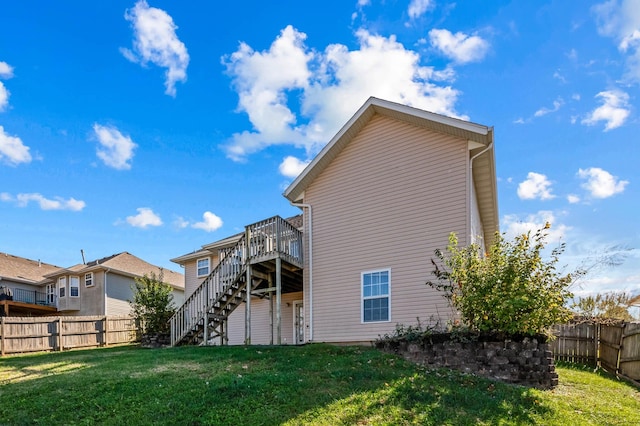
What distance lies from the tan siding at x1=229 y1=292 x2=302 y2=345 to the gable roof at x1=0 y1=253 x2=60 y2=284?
69.3 ft

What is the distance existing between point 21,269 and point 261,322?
81.3 ft

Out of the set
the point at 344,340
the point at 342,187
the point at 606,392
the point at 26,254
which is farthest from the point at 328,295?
the point at 26,254

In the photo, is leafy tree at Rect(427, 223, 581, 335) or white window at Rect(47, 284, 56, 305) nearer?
leafy tree at Rect(427, 223, 581, 335)

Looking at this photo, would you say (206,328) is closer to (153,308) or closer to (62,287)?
(153,308)

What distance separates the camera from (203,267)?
69.8 ft

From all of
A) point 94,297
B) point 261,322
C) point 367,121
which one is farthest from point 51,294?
point 367,121

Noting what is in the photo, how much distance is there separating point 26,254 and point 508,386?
127 ft

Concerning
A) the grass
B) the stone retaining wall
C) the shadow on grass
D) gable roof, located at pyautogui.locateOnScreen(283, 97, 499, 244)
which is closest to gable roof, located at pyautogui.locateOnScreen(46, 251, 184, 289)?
gable roof, located at pyautogui.locateOnScreen(283, 97, 499, 244)

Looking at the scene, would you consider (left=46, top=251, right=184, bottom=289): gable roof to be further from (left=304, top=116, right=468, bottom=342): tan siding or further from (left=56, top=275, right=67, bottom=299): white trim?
(left=304, top=116, right=468, bottom=342): tan siding

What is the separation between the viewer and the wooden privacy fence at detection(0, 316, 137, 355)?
17.8 metres

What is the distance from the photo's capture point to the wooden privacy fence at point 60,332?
1780 centimetres

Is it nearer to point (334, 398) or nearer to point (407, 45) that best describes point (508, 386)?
point (334, 398)

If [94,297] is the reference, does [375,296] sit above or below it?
below

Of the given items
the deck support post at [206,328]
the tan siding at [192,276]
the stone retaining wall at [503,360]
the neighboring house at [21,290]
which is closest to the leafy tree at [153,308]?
the tan siding at [192,276]
